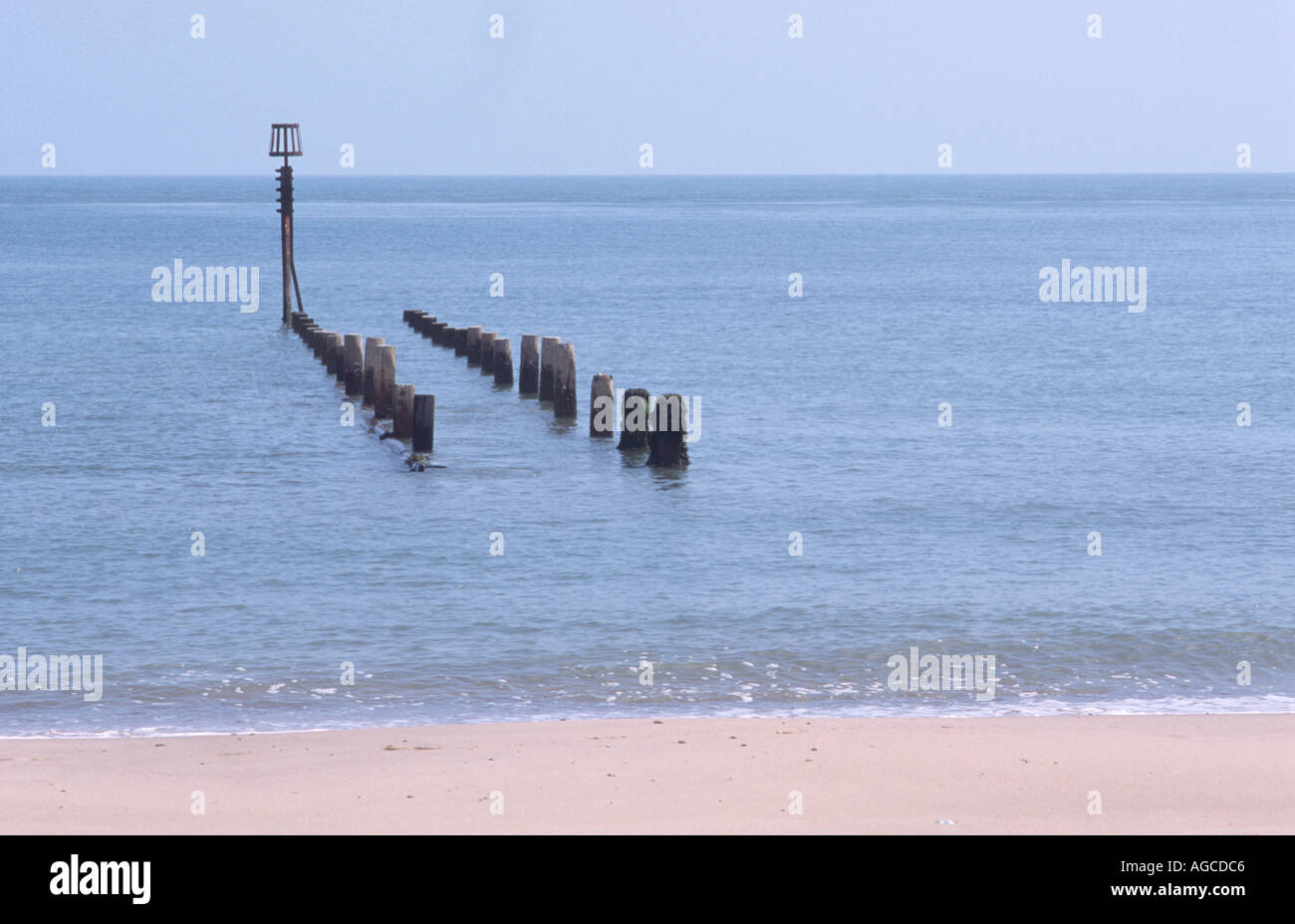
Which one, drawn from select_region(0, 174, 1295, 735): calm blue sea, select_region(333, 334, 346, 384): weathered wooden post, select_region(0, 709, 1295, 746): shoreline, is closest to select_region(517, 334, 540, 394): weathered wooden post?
select_region(0, 174, 1295, 735): calm blue sea

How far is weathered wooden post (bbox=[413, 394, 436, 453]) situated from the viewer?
2281 centimetres

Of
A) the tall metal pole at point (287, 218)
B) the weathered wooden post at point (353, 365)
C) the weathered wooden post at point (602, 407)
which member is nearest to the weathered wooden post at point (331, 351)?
the weathered wooden post at point (353, 365)

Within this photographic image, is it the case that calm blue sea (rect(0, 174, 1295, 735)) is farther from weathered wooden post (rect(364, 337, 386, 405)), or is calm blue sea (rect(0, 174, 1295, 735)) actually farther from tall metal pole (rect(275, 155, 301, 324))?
tall metal pole (rect(275, 155, 301, 324))

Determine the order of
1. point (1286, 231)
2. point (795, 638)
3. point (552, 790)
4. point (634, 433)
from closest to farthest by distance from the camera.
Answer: point (552, 790)
point (795, 638)
point (634, 433)
point (1286, 231)

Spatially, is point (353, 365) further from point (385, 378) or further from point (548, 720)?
point (548, 720)

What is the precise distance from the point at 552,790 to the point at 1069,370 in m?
29.3

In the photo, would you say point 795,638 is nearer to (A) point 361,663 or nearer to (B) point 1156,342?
(A) point 361,663

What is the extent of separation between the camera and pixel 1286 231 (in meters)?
121

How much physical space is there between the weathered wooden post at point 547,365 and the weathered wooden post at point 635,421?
4084mm

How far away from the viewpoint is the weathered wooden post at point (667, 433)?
22.2 m

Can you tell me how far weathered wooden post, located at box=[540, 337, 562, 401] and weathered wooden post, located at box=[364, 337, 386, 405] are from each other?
116 inches

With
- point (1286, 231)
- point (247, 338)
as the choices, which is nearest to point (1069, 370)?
point (247, 338)

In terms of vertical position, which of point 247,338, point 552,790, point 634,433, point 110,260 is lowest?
point 552,790

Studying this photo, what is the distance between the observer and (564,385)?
27.1 meters
